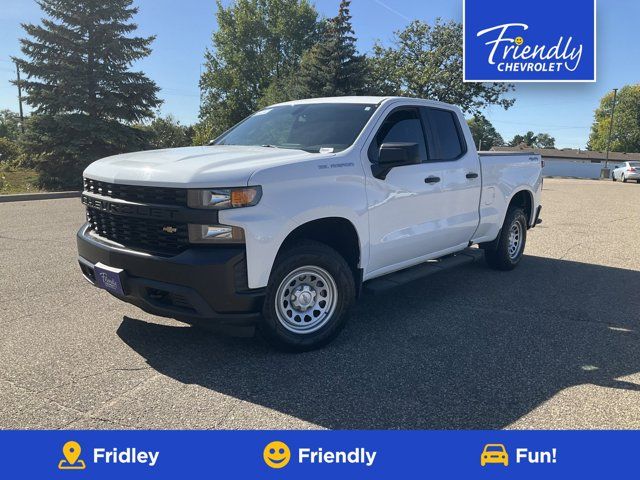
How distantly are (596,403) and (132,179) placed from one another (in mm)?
3481

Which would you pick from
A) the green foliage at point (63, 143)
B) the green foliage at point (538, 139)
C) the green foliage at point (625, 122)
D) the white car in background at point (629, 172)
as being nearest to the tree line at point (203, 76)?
the green foliage at point (63, 143)

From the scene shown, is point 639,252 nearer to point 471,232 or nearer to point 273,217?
point 471,232

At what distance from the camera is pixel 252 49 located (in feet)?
169

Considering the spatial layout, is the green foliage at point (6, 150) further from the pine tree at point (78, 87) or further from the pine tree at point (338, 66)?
the pine tree at point (338, 66)

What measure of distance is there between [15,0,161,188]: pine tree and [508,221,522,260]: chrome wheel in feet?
55.1

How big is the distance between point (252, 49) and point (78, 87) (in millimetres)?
34814

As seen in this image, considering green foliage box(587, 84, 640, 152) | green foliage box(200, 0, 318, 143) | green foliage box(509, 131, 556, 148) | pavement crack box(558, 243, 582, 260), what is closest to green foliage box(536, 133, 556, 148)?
green foliage box(509, 131, 556, 148)

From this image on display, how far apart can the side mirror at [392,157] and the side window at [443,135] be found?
36.2 inches

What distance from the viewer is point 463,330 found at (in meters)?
4.66

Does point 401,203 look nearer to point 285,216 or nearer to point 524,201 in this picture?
point 285,216

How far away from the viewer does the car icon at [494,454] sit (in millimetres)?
2771

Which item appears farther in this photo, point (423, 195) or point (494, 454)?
point (423, 195)

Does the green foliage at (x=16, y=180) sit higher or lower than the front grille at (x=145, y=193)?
higher

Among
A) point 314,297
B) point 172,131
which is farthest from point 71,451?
point 172,131
